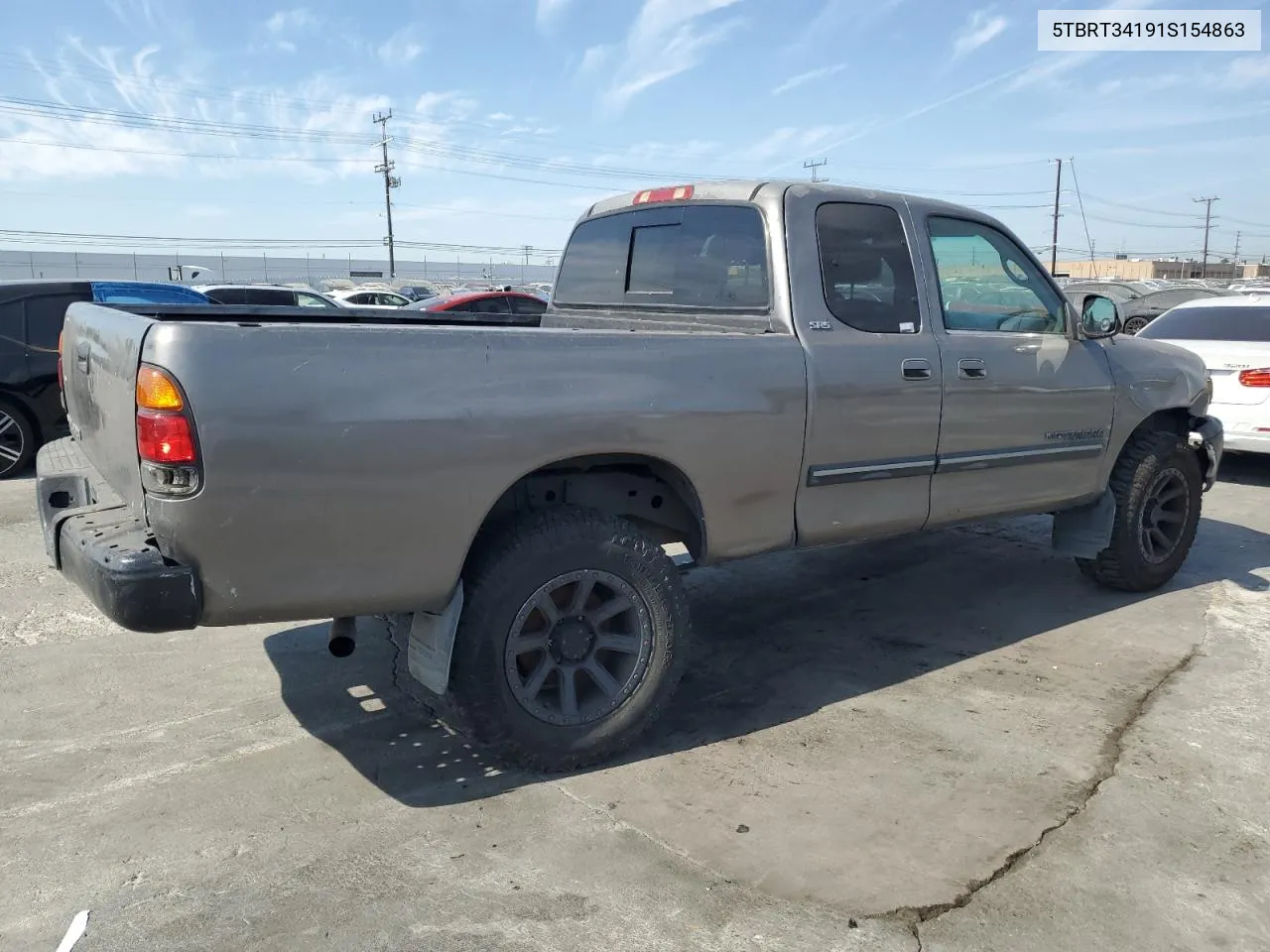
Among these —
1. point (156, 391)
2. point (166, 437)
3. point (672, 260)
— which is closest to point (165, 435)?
point (166, 437)

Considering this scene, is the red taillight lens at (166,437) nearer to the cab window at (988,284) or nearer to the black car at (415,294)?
the cab window at (988,284)

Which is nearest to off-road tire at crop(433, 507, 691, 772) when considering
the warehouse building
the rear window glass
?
the rear window glass

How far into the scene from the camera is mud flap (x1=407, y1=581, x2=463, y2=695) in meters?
3.13

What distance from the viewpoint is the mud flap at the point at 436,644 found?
3.13 m

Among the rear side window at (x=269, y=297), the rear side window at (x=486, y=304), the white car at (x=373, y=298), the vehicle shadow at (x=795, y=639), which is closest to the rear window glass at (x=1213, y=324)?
the vehicle shadow at (x=795, y=639)

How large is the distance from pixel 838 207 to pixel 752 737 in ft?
7.10

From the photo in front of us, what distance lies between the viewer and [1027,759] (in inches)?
139

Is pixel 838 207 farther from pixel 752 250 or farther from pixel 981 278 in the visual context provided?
pixel 981 278

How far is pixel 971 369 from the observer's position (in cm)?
426

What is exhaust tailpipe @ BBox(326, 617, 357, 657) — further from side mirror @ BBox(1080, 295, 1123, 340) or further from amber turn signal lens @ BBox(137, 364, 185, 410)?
side mirror @ BBox(1080, 295, 1123, 340)

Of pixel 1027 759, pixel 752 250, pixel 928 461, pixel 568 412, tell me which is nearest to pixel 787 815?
pixel 1027 759

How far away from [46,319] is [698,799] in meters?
7.85

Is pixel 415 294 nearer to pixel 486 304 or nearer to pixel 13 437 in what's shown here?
pixel 486 304

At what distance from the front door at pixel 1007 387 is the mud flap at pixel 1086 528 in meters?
0.26
